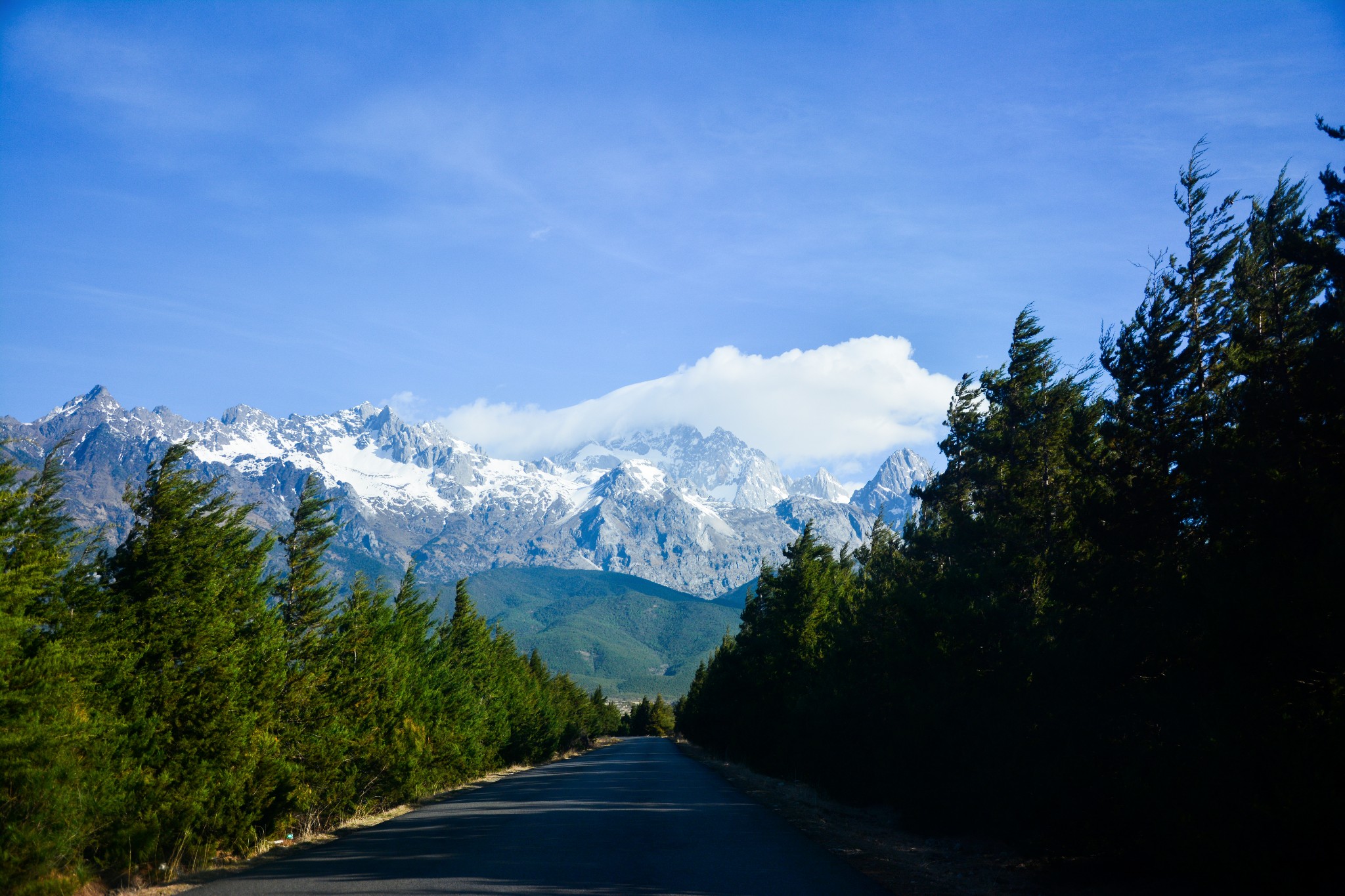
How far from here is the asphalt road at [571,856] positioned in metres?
11.4

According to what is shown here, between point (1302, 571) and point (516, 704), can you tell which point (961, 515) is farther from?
point (516, 704)

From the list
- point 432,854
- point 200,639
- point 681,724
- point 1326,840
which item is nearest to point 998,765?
point 1326,840

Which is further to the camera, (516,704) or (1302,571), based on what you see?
(516,704)

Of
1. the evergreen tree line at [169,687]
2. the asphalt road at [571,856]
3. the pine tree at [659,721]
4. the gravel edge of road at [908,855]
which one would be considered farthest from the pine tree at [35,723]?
the pine tree at [659,721]

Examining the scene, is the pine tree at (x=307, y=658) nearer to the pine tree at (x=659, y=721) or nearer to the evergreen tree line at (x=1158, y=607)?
the evergreen tree line at (x=1158, y=607)

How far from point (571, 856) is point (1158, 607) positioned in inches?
432

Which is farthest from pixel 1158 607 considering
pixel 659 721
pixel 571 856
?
pixel 659 721

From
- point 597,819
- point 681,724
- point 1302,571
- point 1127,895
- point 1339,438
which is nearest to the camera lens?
point 1302,571

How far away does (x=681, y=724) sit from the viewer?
135 m

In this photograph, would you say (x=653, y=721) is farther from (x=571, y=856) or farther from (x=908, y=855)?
(x=571, y=856)

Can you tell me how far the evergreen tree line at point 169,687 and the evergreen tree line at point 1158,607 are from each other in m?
14.7

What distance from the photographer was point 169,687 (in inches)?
555

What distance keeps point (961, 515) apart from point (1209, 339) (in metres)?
11.1

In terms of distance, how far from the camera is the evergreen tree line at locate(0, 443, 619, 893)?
10.3 metres
